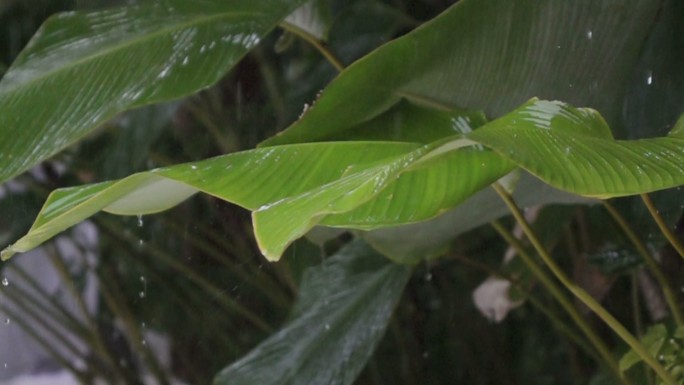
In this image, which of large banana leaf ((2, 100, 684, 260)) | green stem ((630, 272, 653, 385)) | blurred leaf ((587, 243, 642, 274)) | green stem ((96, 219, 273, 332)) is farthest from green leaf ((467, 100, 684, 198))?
green stem ((96, 219, 273, 332))

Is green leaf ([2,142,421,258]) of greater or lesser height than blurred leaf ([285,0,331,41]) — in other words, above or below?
above

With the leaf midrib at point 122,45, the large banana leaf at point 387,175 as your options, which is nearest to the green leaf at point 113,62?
the leaf midrib at point 122,45

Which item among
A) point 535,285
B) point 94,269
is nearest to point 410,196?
point 535,285

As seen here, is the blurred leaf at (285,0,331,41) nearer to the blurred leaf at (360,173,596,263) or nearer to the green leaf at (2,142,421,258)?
the blurred leaf at (360,173,596,263)

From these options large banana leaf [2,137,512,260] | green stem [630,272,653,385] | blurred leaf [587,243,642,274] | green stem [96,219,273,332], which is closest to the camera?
large banana leaf [2,137,512,260]

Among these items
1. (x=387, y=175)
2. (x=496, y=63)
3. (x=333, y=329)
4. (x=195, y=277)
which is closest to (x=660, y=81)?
(x=496, y=63)

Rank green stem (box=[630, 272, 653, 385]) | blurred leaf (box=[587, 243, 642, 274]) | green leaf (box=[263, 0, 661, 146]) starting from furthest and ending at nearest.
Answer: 1. green stem (box=[630, 272, 653, 385])
2. blurred leaf (box=[587, 243, 642, 274])
3. green leaf (box=[263, 0, 661, 146])

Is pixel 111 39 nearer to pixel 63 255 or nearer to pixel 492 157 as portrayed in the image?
pixel 492 157
